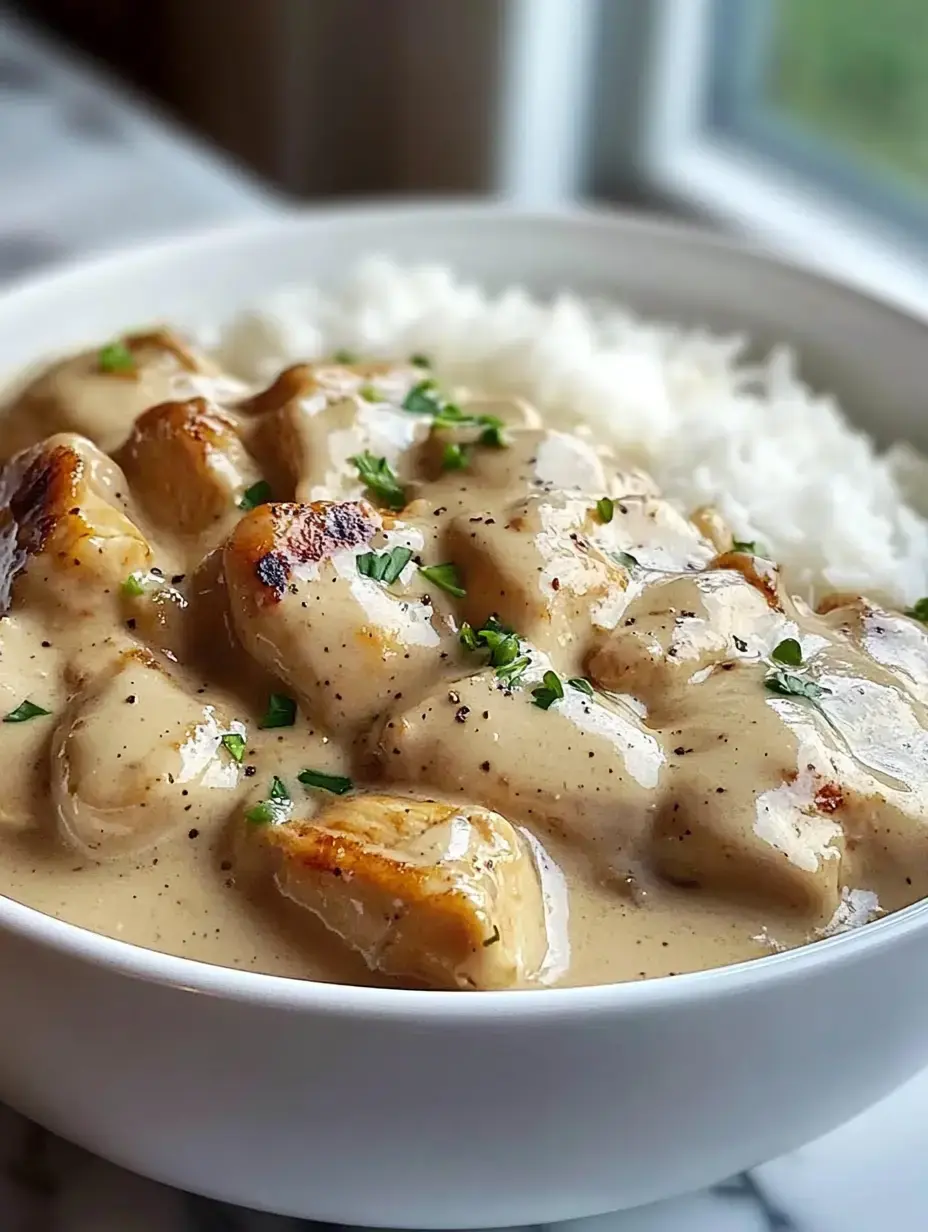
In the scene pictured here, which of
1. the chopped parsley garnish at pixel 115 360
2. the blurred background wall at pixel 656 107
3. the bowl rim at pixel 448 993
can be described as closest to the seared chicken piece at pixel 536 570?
the bowl rim at pixel 448 993

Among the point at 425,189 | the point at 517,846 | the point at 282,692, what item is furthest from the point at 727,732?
the point at 425,189

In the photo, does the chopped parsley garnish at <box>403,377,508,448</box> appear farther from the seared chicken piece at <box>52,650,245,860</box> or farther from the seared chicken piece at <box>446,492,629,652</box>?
the seared chicken piece at <box>52,650,245,860</box>

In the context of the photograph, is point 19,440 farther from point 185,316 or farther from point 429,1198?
point 429,1198

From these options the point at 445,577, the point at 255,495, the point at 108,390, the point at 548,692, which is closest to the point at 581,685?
the point at 548,692

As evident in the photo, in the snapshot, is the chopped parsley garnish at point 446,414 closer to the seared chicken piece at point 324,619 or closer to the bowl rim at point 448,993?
the seared chicken piece at point 324,619

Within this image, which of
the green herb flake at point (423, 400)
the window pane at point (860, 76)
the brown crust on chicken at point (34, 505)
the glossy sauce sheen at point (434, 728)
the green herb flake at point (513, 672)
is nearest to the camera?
Result: the glossy sauce sheen at point (434, 728)

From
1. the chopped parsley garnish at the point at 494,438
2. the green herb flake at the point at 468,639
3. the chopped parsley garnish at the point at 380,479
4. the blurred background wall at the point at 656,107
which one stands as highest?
the chopped parsley garnish at the point at 494,438

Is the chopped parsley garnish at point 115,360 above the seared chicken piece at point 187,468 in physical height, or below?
below

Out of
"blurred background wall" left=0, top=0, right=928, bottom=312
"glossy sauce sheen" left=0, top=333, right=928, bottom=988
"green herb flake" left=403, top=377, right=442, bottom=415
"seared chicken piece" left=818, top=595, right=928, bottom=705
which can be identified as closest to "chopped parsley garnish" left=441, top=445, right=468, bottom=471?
"glossy sauce sheen" left=0, top=333, right=928, bottom=988
